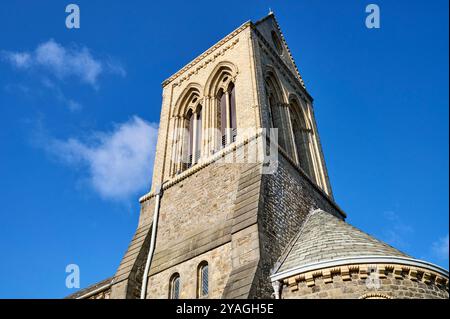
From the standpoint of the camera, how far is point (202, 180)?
48.7 ft

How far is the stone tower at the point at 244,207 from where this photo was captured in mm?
9953

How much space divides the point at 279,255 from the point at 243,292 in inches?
93.8

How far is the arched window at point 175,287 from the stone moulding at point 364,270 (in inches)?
138

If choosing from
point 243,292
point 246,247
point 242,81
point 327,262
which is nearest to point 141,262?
point 246,247

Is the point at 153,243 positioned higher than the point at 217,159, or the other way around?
the point at 217,159

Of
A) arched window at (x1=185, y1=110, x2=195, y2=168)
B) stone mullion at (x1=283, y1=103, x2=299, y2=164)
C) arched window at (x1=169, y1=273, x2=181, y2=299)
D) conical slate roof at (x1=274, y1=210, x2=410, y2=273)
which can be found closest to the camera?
conical slate roof at (x1=274, y1=210, x2=410, y2=273)

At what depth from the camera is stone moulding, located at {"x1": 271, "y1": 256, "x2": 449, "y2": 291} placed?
31.9 ft

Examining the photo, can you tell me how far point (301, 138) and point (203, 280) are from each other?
10231 millimetres

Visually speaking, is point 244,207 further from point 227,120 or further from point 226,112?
point 226,112

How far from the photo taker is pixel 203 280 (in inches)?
464

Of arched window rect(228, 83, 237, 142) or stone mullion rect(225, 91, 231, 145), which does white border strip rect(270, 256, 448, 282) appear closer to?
arched window rect(228, 83, 237, 142)

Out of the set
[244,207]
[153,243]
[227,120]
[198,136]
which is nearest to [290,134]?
[227,120]

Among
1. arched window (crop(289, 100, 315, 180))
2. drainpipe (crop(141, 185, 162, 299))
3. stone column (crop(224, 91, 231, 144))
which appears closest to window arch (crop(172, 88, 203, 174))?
stone column (crop(224, 91, 231, 144))
